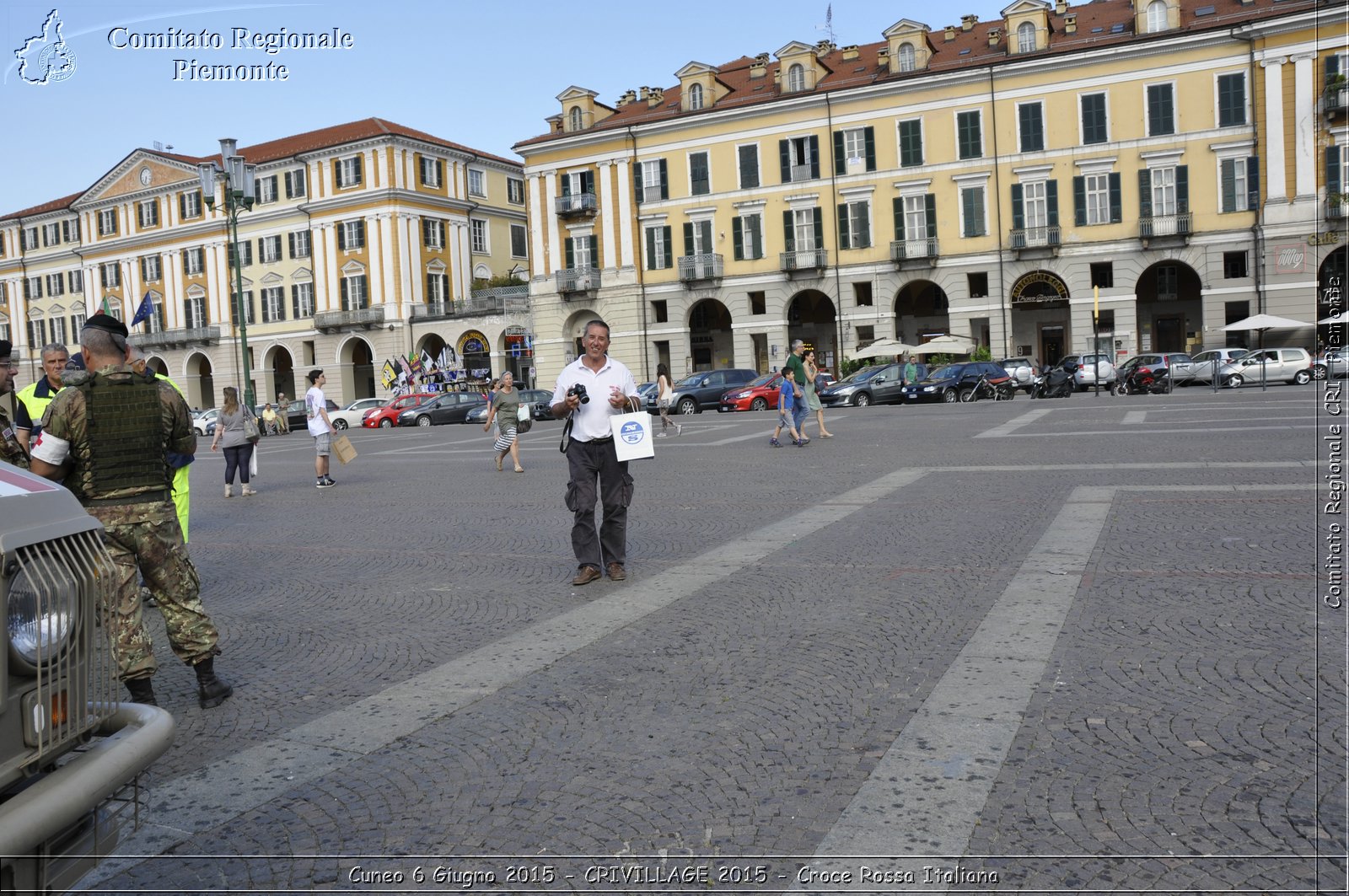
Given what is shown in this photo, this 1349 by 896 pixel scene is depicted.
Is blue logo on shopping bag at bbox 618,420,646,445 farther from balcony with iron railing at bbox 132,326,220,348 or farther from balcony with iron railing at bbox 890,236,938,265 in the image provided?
balcony with iron railing at bbox 132,326,220,348

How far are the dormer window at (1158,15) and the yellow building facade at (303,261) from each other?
104 ft

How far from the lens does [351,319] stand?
61.7 m

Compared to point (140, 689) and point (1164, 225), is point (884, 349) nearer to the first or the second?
point (1164, 225)

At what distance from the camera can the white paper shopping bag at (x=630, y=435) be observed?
7666 mm

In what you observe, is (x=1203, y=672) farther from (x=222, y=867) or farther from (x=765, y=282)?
(x=765, y=282)

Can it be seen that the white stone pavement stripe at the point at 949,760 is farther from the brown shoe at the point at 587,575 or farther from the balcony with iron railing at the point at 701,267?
the balcony with iron railing at the point at 701,267

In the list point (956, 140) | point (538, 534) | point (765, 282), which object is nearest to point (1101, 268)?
point (956, 140)

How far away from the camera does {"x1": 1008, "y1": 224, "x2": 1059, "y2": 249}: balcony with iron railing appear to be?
45969 mm

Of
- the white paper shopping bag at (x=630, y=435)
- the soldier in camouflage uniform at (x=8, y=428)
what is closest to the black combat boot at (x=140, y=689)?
the soldier in camouflage uniform at (x=8, y=428)

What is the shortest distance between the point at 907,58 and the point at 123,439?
4839cm

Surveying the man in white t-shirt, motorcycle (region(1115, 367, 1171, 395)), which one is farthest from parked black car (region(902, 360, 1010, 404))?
the man in white t-shirt

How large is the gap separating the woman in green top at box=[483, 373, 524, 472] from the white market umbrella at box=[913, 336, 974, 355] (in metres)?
29.8

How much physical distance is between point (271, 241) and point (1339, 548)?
65.6m

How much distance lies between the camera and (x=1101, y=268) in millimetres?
46000
